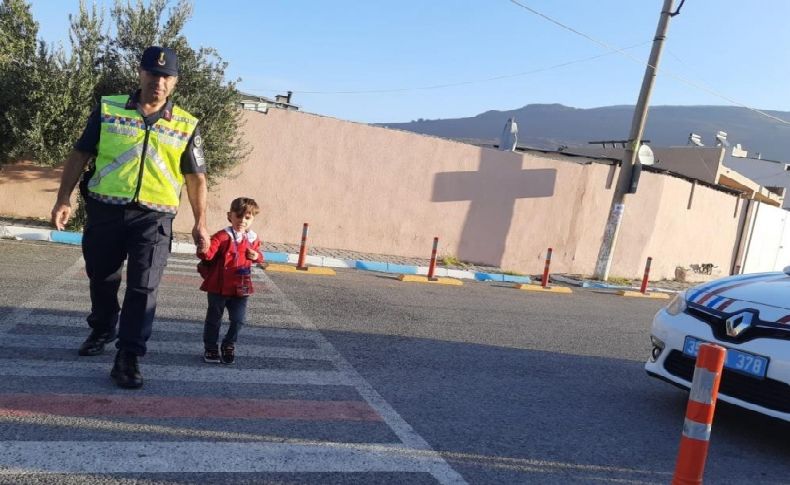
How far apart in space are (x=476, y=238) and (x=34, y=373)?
41.6 feet

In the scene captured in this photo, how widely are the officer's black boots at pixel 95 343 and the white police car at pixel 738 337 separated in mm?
3932

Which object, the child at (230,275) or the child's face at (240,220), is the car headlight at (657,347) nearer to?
the child at (230,275)

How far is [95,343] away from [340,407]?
183 cm

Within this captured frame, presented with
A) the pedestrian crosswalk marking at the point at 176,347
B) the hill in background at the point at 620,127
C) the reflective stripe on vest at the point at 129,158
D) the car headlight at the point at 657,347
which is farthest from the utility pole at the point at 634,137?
the hill in background at the point at 620,127

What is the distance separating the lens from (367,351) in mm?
6156

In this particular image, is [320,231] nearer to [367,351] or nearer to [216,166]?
[216,166]

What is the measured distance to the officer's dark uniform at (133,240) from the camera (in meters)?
4.37

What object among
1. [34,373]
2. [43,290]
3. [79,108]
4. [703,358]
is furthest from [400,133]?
[703,358]

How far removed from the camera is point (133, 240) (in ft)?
14.4

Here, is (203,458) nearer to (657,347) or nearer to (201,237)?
(201,237)

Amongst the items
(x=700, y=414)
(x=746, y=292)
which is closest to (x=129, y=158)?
(x=700, y=414)

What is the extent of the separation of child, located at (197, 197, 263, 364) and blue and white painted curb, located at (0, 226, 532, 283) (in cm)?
693

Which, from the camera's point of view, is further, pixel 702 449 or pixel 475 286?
pixel 475 286

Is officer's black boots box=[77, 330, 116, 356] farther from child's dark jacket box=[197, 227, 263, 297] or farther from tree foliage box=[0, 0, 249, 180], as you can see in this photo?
tree foliage box=[0, 0, 249, 180]
